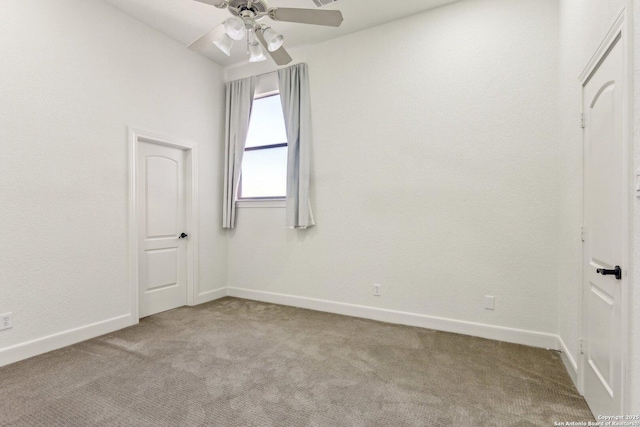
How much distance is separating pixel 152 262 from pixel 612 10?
4371mm

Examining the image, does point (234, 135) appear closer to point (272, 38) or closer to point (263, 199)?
point (263, 199)

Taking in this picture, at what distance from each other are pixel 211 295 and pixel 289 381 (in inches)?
98.3

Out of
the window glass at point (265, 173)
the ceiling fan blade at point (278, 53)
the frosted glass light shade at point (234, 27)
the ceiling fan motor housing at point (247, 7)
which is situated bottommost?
the window glass at point (265, 173)

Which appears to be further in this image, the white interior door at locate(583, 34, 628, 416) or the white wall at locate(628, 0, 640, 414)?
the white interior door at locate(583, 34, 628, 416)

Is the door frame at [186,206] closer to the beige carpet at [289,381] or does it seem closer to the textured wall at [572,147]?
the beige carpet at [289,381]

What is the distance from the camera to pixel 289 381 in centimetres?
224

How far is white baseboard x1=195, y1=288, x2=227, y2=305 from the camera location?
4.23 meters

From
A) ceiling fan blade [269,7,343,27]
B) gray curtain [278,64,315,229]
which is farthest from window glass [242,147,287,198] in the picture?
ceiling fan blade [269,7,343,27]

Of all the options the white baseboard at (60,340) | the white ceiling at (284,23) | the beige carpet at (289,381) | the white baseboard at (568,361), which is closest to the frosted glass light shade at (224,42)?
the white ceiling at (284,23)

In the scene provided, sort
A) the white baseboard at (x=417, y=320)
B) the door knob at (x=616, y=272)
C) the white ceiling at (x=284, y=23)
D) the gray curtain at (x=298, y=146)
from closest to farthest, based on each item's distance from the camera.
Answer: the door knob at (x=616, y=272) < the white baseboard at (x=417, y=320) < the white ceiling at (x=284, y=23) < the gray curtain at (x=298, y=146)

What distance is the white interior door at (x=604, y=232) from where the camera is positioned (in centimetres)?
153

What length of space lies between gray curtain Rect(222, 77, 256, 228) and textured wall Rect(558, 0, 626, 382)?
341 cm

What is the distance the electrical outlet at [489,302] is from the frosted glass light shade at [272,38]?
2845mm

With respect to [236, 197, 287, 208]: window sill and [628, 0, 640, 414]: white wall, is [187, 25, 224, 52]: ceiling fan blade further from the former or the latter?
[628, 0, 640, 414]: white wall
